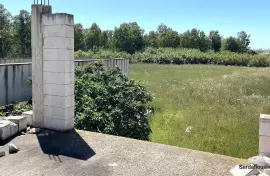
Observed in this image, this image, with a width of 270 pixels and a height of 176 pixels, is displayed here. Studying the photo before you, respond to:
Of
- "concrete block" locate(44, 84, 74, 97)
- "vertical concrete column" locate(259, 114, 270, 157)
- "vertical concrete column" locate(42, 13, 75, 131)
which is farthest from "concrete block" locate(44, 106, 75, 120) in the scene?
"vertical concrete column" locate(259, 114, 270, 157)

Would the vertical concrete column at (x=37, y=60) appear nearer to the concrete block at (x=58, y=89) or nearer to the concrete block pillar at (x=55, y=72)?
the concrete block pillar at (x=55, y=72)

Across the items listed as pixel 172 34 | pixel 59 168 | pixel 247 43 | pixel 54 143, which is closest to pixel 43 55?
pixel 54 143

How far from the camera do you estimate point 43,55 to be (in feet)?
14.4

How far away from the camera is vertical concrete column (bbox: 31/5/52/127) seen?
14.4 ft

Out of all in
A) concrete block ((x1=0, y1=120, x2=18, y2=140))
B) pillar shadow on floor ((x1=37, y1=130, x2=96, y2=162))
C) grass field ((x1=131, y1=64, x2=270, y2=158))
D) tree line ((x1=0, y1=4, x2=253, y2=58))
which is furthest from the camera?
tree line ((x1=0, y1=4, x2=253, y2=58))

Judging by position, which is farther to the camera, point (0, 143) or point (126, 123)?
point (126, 123)

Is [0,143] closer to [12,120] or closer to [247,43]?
[12,120]

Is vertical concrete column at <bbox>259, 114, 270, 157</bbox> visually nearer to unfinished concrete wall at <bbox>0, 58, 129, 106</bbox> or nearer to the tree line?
unfinished concrete wall at <bbox>0, 58, 129, 106</bbox>

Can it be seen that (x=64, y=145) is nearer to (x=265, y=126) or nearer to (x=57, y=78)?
(x=57, y=78)

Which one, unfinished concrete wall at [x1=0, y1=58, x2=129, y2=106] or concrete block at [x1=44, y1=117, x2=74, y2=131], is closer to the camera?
concrete block at [x1=44, y1=117, x2=74, y2=131]

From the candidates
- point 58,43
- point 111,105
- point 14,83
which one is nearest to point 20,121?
point 58,43

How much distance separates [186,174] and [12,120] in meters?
2.81

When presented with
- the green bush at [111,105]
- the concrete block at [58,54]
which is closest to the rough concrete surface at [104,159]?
the concrete block at [58,54]

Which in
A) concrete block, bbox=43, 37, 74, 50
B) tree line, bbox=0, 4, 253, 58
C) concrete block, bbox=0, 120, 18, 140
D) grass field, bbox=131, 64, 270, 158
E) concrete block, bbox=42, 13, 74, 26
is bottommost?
grass field, bbox=131, 64, 270, 158
